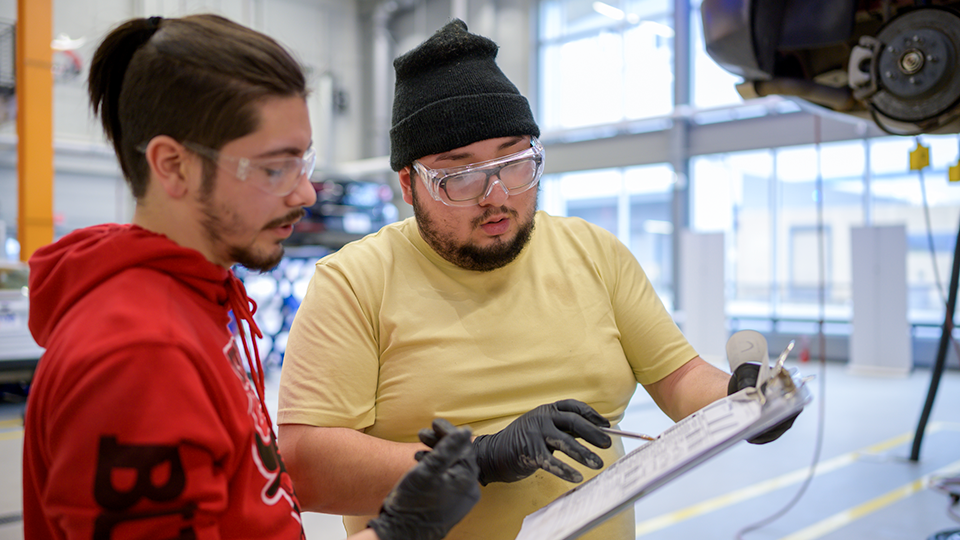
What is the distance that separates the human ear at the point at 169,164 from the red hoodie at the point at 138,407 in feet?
0.20

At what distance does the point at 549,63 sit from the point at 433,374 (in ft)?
36.1

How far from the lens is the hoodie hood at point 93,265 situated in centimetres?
73

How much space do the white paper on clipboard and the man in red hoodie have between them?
0.15 metres

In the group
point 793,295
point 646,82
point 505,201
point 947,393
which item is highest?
point 646,82

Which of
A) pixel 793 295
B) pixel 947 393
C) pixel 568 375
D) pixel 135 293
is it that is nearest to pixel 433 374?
pixel 568 375

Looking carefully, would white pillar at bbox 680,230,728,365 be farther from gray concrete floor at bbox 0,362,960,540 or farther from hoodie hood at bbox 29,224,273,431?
hoodie hood at bbox 29,224,273,431

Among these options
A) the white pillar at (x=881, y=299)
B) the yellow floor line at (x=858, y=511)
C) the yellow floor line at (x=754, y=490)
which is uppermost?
the white pillar at (x=881, y=299)

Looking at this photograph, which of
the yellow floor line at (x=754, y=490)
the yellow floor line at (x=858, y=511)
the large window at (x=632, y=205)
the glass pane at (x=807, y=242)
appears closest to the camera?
the yellow floor line at (x=858, y=511)

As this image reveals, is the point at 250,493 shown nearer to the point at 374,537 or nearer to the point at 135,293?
the point at 374,537

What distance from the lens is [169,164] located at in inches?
30.5

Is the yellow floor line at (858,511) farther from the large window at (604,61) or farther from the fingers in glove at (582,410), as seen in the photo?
the large window at (604,61)

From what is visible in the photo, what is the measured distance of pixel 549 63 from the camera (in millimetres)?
11492

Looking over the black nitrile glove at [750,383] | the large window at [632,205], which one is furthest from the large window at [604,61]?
the black nitrile glove at [750,383]

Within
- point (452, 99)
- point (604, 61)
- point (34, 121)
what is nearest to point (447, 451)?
point (452, 99)
